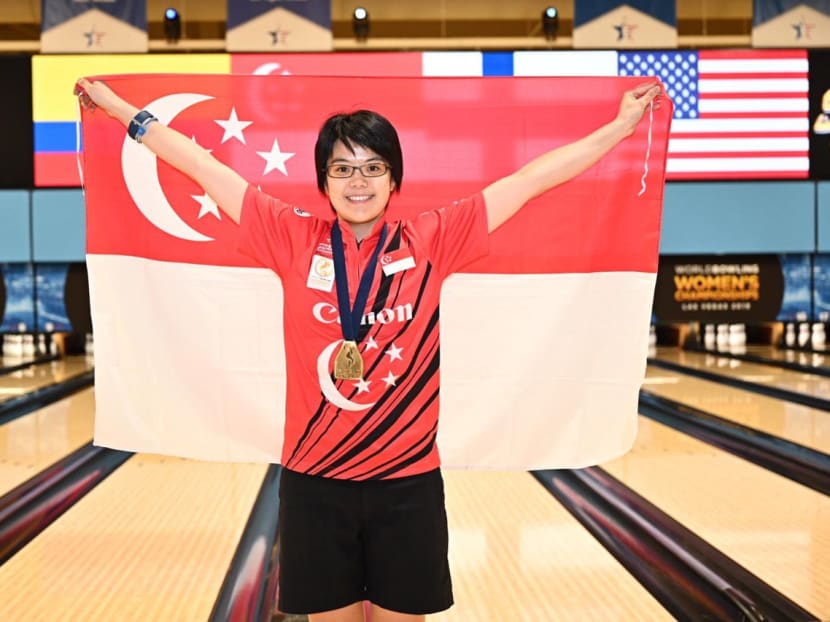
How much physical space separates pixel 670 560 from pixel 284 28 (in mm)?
5663

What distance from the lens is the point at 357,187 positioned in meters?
1.52

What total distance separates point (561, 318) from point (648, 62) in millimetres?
5816

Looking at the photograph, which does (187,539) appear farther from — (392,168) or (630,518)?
(392,168)

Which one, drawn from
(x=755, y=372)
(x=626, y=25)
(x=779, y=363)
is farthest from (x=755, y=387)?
(x=626, y=25)

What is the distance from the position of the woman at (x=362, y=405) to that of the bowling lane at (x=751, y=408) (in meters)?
3.19

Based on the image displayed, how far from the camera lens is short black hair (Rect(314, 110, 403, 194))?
151 cm

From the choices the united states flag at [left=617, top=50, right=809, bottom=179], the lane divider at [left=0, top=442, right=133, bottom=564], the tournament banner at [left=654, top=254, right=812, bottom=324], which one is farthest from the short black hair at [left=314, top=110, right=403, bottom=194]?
the tournament banner at [left=654, top=254, right=812, bottom=324]

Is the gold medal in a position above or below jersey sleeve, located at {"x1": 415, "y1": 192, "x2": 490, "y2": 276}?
below

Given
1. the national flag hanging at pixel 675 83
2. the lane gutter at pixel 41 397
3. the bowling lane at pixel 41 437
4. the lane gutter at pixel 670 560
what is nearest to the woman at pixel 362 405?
the lane gutter at pixel 670 560

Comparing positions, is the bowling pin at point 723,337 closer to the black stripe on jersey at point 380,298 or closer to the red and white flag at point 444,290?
the red and white flag at point 444,290

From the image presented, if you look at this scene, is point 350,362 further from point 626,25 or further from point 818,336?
point 818,336

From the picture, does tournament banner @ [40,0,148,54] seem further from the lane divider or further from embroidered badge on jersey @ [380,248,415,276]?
embroidered badge on jersey @ [380,248,415,276]

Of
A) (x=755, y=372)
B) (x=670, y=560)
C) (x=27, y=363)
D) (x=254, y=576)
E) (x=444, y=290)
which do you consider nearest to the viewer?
(x=444, y=290)

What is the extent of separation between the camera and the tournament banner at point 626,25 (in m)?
7.20
